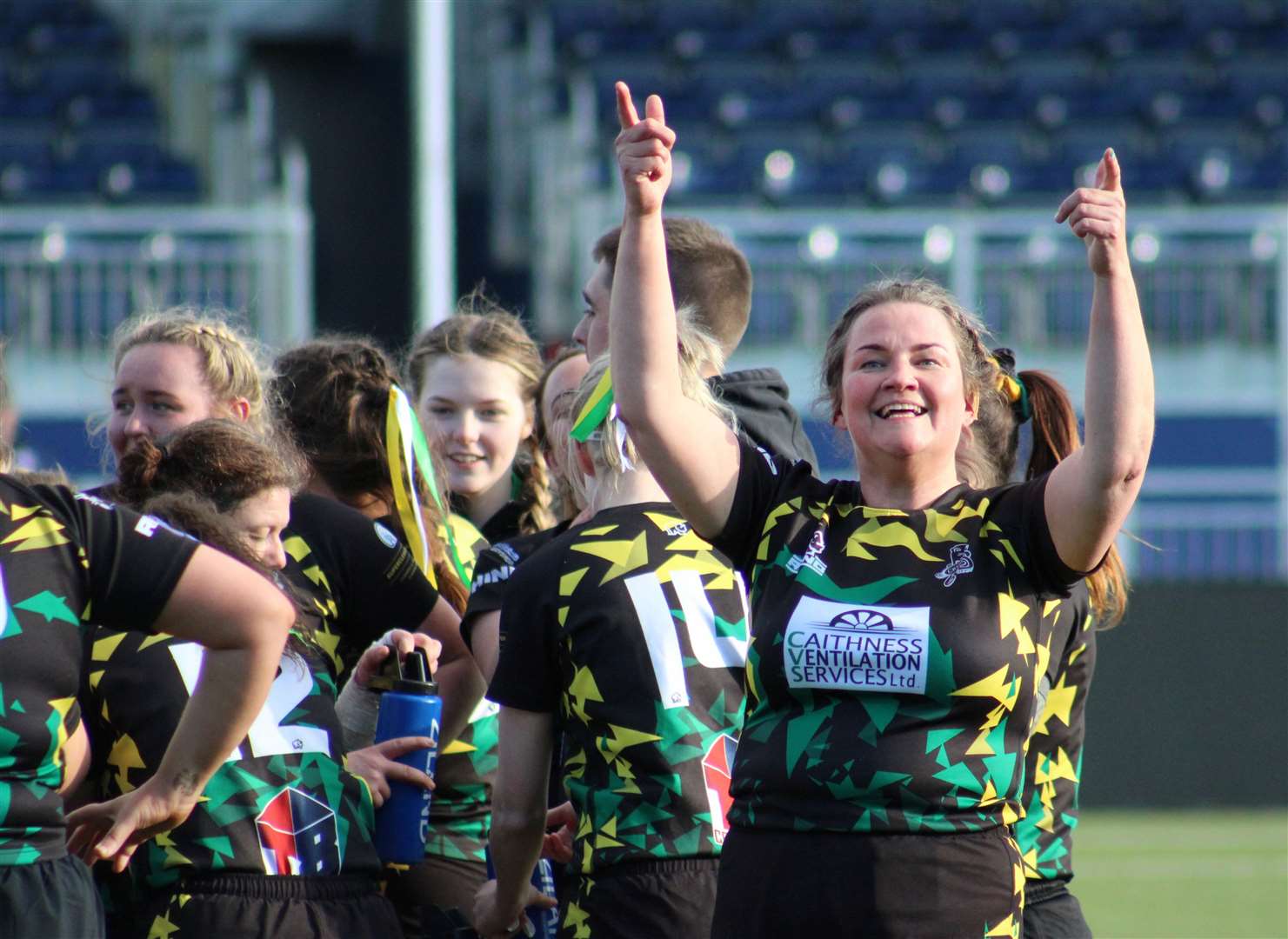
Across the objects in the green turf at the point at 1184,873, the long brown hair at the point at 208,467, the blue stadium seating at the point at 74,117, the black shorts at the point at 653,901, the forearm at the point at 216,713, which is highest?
the blue stadium seating at the point at 74,117

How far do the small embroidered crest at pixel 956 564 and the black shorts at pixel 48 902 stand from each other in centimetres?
109

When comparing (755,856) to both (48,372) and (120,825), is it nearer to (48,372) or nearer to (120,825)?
(120,825)

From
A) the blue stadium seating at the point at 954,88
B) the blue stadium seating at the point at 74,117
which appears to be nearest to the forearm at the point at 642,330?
the blue stadium seating at the point at 954,88

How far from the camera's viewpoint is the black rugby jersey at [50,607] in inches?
76.5

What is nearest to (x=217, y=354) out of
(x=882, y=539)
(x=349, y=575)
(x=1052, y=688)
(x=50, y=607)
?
(x=349, y=575)

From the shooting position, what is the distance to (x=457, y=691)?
9.91 feet

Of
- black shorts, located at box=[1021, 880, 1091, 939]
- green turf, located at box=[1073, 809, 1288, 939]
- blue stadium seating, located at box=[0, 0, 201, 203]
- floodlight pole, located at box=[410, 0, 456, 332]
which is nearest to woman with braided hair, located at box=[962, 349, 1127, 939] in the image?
black shorts, located at box=[1021, 880, 1091, 939]

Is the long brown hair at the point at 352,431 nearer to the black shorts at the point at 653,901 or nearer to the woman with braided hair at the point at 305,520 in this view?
the woman with braided hair at the point at 305,520

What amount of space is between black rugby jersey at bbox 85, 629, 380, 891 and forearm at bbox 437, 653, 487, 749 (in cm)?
52

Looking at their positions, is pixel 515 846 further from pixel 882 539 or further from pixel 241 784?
pixel 882 539

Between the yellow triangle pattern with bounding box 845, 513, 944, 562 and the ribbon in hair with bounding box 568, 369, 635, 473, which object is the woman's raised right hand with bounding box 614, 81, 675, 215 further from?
the yellow triangle pattern with bounding box 845, 513, 944, 562

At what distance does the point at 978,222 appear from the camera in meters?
10.4

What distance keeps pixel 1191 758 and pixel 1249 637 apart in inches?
27.0

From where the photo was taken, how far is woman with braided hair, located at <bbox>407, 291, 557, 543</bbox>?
3.63m
